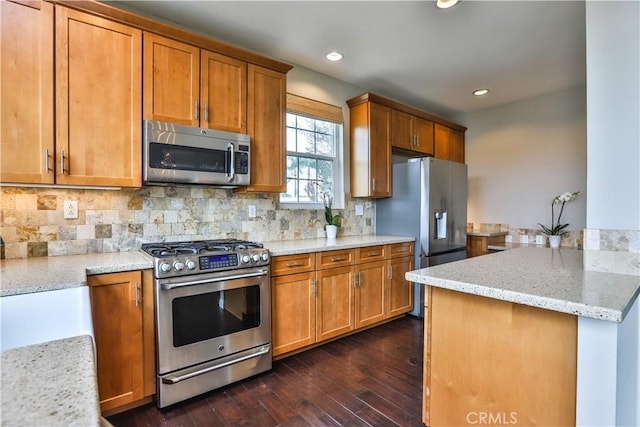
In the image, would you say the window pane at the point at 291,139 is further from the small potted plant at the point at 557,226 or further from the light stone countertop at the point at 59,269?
the small potted plant at the point at 557,226

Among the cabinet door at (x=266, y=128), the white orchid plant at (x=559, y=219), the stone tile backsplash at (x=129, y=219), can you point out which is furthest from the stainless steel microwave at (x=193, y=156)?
the white orchid plant at (x=559, y=219)

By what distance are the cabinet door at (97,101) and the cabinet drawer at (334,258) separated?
1.45m

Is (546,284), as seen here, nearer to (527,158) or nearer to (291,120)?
(291,120)

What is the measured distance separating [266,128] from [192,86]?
2.08ft

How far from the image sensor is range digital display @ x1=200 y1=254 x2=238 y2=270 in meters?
2.03

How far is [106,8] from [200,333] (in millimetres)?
2072

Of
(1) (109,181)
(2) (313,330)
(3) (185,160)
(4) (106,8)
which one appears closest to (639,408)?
(2) (313,330)

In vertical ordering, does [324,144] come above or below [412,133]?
below

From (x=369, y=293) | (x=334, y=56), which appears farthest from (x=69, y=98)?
(x=369, y=293)

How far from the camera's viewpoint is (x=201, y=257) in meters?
2.02

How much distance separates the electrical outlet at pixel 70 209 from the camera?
2100mm

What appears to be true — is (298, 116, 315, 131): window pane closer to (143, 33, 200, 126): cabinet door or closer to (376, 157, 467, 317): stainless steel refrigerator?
(376, 157, 467, 317): stainless steel refrigerator

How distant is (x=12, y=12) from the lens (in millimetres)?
1705

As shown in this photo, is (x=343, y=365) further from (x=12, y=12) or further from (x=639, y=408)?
(x=12, y=12)
